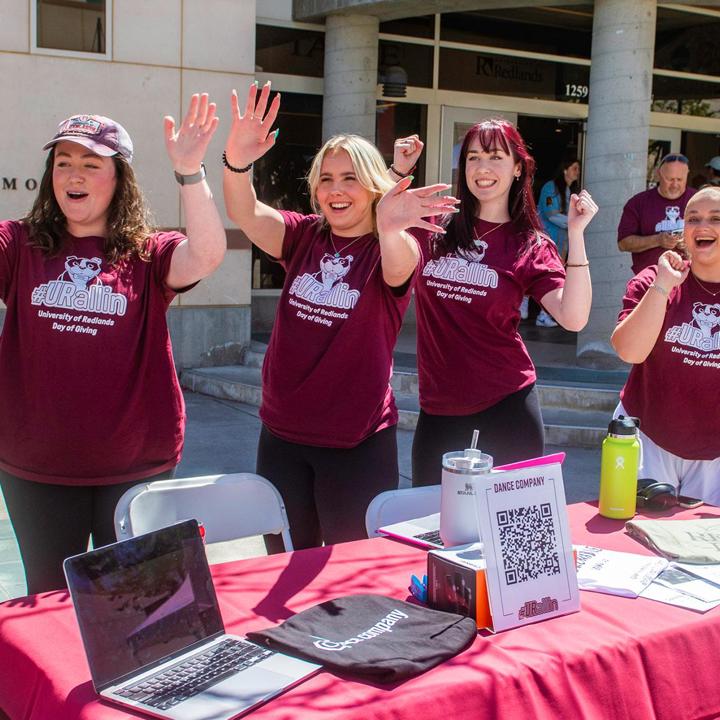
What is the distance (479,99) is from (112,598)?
31.4ft

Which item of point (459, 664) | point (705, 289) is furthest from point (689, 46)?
point (459, 664)

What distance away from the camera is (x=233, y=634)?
207 centimetres

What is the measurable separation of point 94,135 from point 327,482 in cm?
127

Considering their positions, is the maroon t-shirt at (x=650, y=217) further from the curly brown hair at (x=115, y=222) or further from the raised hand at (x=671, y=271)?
the curly brown hair at (x=115, y=222)

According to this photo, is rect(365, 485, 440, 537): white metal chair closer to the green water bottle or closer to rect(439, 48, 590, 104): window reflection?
the green water bottle

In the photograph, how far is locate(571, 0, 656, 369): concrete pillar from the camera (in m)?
7.73

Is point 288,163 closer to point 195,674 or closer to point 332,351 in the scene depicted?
point 332,351

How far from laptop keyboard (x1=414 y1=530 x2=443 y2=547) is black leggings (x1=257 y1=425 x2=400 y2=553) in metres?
0.48

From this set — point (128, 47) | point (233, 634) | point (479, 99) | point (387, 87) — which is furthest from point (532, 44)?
point (233, 634)

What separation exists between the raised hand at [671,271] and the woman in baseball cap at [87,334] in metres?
1.41

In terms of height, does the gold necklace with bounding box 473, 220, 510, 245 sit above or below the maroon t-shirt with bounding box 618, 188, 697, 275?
below

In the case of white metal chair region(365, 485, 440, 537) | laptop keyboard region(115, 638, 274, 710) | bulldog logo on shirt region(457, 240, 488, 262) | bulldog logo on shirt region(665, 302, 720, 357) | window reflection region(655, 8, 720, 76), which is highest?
window reflection region(655, 8, 720, 76)

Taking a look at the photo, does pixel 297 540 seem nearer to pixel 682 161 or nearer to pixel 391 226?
pixel 391 226

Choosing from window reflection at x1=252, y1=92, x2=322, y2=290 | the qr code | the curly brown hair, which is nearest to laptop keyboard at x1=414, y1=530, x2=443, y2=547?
the qr code
